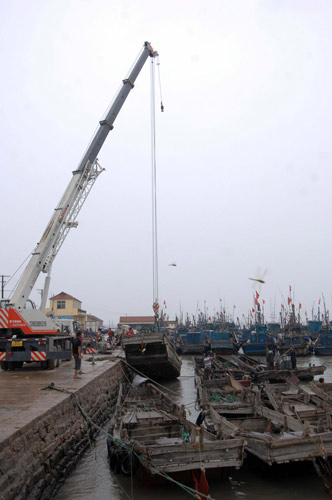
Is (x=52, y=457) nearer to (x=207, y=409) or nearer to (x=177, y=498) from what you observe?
(x=177, y=498)

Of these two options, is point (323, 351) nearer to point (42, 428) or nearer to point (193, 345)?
point (193, 345)

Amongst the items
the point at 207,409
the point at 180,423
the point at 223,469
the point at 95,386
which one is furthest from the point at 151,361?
the point at 223,469

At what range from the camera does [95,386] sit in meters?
13.0

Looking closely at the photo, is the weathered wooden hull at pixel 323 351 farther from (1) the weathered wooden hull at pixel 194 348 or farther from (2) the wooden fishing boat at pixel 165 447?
(2) the wooden fishing boat at pixel 165 447

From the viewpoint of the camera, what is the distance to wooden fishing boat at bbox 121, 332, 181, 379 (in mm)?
19188

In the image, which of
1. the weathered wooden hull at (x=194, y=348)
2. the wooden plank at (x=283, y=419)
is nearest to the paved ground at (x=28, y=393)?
the wooden plank at (x=283, y=419)

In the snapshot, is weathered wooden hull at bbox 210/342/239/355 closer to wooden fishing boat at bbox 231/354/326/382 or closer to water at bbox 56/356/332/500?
wooden fishing boat at bbox 231/354/326/382

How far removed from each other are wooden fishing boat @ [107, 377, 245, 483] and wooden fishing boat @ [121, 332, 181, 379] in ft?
28.0

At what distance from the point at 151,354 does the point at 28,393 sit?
35.7 feet

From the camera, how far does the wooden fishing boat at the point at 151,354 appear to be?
19.2 meters

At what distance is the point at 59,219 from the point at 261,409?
998cm

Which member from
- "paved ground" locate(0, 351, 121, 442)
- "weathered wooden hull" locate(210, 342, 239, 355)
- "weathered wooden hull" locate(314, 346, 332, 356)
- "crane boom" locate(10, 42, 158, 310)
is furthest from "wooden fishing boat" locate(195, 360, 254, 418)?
"weathered wooden hull" locate(314, 346, 332, 356)

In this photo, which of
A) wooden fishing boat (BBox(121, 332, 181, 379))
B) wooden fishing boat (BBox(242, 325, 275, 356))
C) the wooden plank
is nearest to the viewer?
the wooden plank

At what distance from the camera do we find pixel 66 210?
15.3 m
